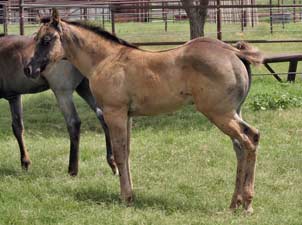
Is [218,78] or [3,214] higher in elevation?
[218,78]

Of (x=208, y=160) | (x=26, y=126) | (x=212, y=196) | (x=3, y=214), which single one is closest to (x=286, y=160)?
(x=208, y=160)

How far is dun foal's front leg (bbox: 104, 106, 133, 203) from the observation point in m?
5.71

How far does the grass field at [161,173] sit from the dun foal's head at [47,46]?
1235 millimetres

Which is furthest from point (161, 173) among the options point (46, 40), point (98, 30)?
point (46, 40)

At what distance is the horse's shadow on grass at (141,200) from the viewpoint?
5648mm

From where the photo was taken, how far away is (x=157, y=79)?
5602 millimetres

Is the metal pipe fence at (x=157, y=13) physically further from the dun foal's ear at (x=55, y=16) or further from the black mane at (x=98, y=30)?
the dun foal's ear at (x=55, y=16)

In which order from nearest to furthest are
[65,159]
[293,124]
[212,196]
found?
[212,196]
[65,159]
[293,124]

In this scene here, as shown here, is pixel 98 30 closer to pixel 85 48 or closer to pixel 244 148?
pixel 85 48

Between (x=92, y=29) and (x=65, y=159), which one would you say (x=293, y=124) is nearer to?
(x=65, y=159)

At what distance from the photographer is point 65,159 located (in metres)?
7.75

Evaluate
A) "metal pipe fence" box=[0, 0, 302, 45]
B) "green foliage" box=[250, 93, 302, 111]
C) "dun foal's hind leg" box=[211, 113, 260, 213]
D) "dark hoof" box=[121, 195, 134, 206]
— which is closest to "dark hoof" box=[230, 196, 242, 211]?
"dun foal's hind leg" box=[211, 113, 260, 213]

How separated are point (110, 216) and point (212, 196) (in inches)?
43.9

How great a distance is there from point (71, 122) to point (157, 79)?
1.87m
